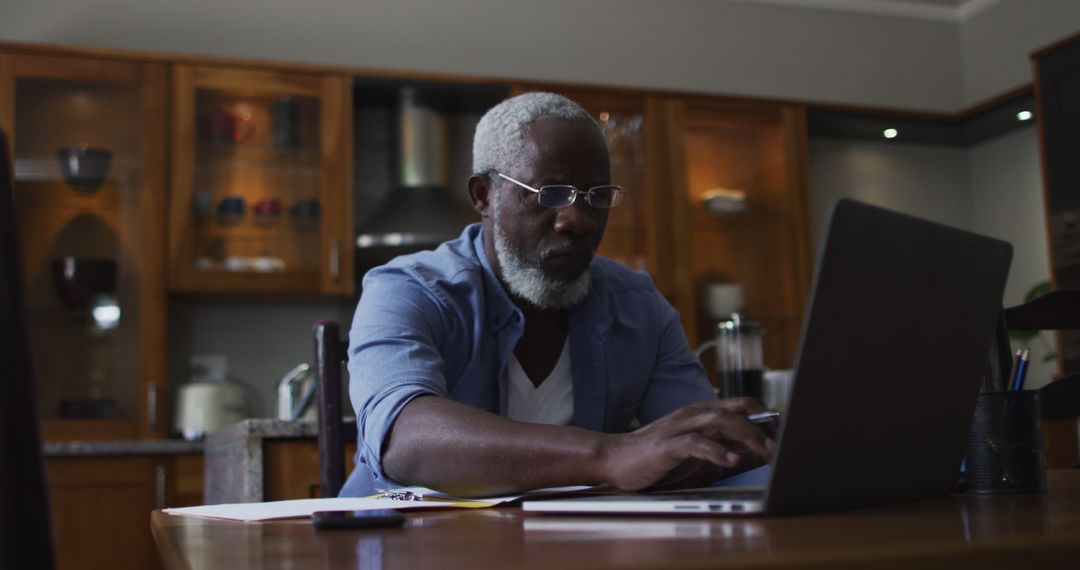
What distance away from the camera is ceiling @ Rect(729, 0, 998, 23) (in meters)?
4.76

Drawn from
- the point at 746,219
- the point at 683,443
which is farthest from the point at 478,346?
the point at 746,219

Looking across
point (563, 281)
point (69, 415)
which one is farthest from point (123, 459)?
point (563, 281)

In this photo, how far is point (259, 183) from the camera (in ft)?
12.6

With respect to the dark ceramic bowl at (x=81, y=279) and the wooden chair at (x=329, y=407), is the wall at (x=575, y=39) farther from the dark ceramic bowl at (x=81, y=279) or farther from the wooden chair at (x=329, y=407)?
the wooden chair at (x=329, y=407)

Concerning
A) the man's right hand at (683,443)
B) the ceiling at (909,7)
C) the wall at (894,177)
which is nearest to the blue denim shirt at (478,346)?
the man's right hand at (683,443)

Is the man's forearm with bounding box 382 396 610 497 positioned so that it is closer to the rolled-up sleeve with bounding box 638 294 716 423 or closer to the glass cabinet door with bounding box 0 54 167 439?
the rolled-up sleeve with bounding box 638 294 716 423

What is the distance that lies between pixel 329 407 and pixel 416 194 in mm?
2537

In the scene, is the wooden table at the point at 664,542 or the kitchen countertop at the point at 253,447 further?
the kitchen countertop at the point at 253,447

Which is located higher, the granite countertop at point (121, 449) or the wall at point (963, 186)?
the wall at point (963, 186)

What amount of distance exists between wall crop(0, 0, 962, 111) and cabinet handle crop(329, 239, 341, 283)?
2.49 feet

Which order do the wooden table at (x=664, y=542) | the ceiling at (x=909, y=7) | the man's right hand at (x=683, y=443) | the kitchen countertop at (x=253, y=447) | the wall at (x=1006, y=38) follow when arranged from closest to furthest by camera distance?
the wooden table at (x=664, y=542) < the man's right hand at (x=683, y=443) < the kitchen countertop at (x=253, y=447) < the wall at (x=1006, y=38) < the ceiling at (x=909, y=7)

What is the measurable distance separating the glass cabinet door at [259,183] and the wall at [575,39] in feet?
0.93

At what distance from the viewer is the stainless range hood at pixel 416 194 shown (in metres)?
3.87

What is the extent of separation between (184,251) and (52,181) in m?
0.48
